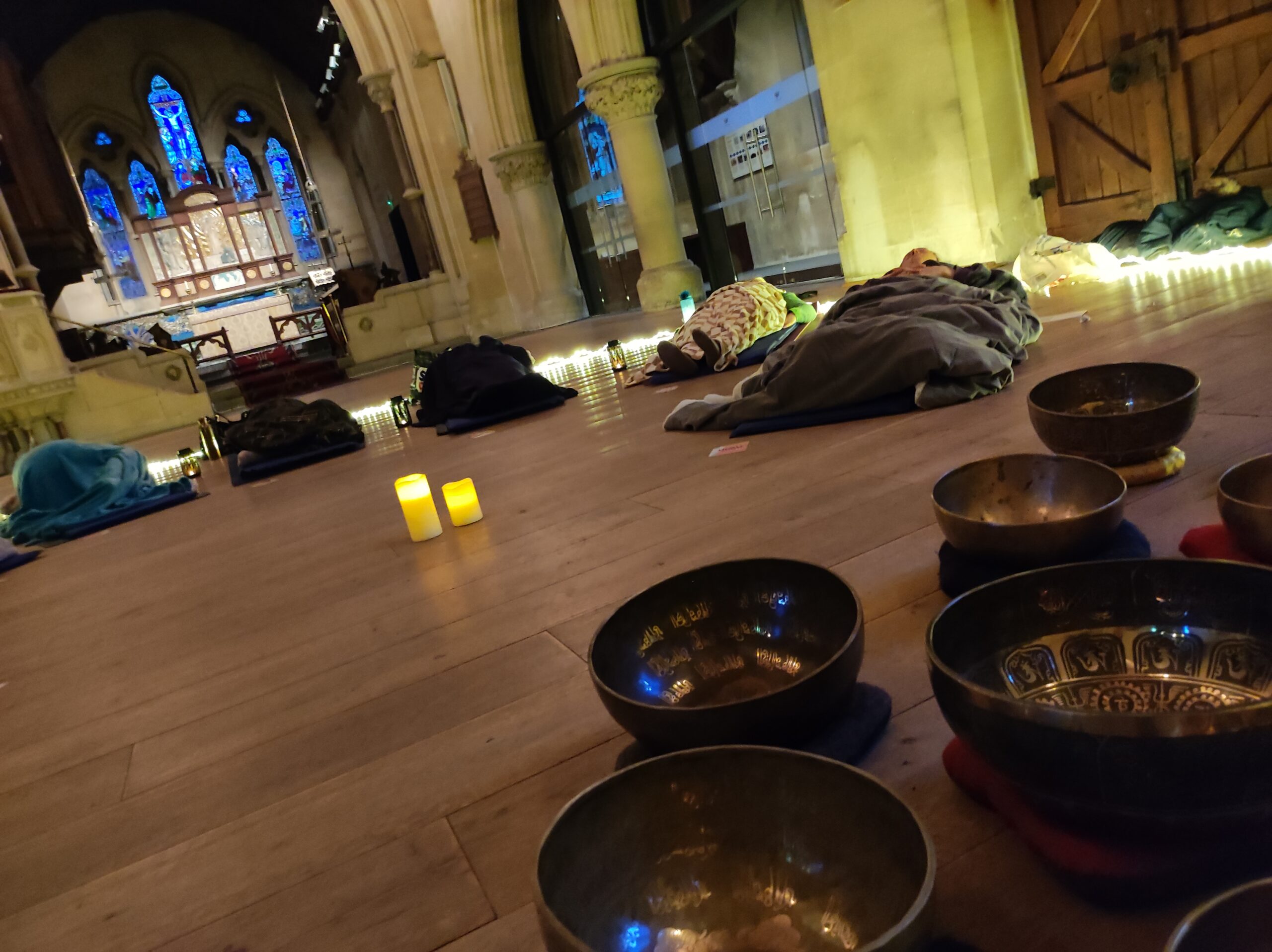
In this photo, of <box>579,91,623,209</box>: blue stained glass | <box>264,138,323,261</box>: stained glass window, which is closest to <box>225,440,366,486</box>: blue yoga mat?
<box>579,91,623,209</box>: blue stained glass

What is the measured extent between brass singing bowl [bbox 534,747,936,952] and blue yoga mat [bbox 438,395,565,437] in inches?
141

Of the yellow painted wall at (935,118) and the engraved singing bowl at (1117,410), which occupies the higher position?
the yellow painted wall at (935,118)

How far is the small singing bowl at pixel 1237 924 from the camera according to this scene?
0.44m

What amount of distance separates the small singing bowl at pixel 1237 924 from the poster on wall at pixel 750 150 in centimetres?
767

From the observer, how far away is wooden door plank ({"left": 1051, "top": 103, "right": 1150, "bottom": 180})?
507 cm

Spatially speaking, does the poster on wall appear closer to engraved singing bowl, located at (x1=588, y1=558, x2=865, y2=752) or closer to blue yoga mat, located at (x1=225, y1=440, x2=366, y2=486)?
blue yoga mat, located at (x1=225, y1=440, x2=366, y2=486)

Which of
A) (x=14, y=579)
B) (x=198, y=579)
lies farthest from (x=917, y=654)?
(x=14, y=579)

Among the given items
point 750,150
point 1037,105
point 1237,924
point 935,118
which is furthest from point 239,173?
point 1237,924

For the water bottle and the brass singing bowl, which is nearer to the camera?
the brass singing bowl

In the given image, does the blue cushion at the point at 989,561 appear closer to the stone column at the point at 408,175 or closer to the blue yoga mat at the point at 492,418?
the blue yoga mat at the point at 492,418

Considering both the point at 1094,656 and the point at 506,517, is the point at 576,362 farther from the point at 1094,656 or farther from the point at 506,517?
the point at 1094,656

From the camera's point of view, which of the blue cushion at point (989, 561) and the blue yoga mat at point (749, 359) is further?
the blue yoga mat at point (749, 359)

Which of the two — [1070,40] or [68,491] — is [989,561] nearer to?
[68,491]

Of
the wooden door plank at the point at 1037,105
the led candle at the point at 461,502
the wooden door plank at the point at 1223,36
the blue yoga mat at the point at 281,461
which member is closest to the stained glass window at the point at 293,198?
the blue yoga mat at the point at 281,461
